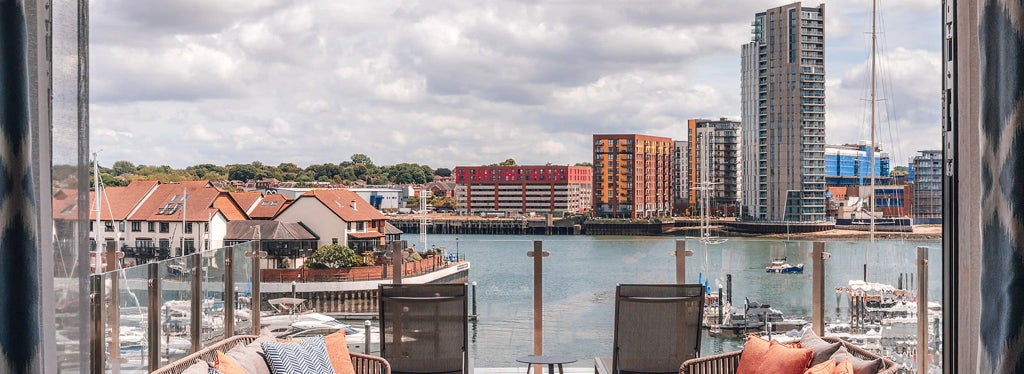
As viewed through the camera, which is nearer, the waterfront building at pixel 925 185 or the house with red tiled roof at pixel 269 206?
the waterfront building at pixel 925 185

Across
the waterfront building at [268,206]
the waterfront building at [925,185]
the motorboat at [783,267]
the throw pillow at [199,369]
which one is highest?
the waterfront building at [925,185]

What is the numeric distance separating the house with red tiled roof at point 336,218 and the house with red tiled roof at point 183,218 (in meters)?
0.82

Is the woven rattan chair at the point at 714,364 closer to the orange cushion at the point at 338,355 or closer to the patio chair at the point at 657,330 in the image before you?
the patio chair at the point at 657,330

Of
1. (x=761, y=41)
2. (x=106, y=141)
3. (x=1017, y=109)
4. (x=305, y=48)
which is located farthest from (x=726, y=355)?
(x=305, y=48)

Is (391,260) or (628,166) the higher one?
(628,166)

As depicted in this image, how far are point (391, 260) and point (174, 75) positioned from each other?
17041 mm

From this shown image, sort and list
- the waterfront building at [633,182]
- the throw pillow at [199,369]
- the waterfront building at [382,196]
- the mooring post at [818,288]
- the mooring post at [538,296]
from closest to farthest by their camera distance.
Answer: the throw pillow at [199,369], the mooring post at [818,288], the mooring post at [538,296], the waterfront building at [382,196], the waterfront building at [633,182]

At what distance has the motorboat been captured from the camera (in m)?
4.79

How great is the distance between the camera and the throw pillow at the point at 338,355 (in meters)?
3.61

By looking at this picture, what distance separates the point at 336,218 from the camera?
9.38 meters

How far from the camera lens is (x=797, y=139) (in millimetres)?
17250

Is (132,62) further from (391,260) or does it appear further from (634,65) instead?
(391,260)

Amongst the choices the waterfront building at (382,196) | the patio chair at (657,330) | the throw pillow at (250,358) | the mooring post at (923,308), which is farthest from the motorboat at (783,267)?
the waterfront building at (382,196)

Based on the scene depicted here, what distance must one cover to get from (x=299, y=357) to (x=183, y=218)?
775cm
